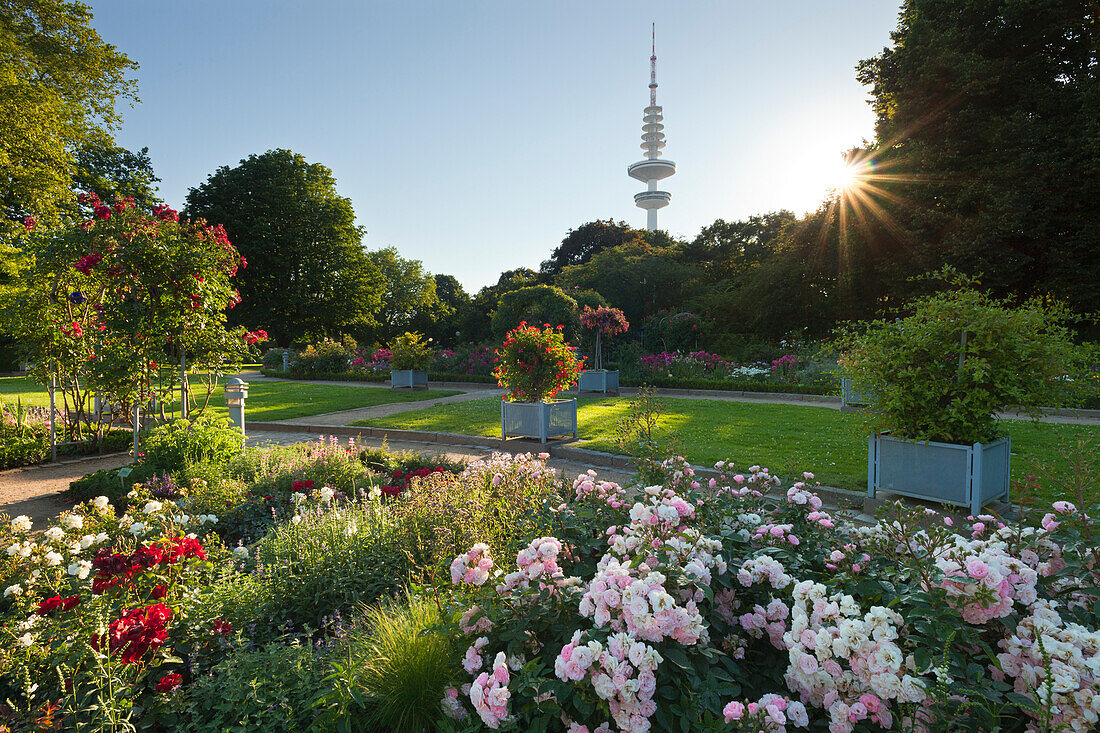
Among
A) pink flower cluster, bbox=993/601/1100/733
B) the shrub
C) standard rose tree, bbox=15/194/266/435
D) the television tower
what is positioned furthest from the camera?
the television tower

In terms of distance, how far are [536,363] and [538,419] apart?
96 centimetres

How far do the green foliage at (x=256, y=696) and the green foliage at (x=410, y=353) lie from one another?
648 inches

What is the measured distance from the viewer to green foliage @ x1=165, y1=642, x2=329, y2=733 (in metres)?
2.08

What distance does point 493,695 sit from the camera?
157 centimetres

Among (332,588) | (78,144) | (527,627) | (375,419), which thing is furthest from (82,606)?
(78,144)

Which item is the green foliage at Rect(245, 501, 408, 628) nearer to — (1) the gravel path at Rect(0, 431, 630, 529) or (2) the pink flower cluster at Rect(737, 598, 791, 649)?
(1) the gravel path at Rect(0, 431, 630, 529)

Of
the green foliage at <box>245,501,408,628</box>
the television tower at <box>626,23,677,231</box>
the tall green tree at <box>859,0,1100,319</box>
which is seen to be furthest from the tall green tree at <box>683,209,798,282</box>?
the television tower at <box>626,23,677,231</box>

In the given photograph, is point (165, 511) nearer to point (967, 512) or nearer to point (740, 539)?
point (740, 539)

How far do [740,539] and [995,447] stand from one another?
168 inches

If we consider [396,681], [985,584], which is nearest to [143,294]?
[396,681]

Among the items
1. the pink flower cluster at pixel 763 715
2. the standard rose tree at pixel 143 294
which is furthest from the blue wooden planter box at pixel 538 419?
the pink flower cluster at pixel 763 715

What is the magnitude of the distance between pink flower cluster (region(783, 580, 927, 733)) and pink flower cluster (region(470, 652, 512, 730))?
0.88 metres

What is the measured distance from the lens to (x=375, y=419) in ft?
37.0

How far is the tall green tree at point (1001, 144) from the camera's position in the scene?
1498 cm
